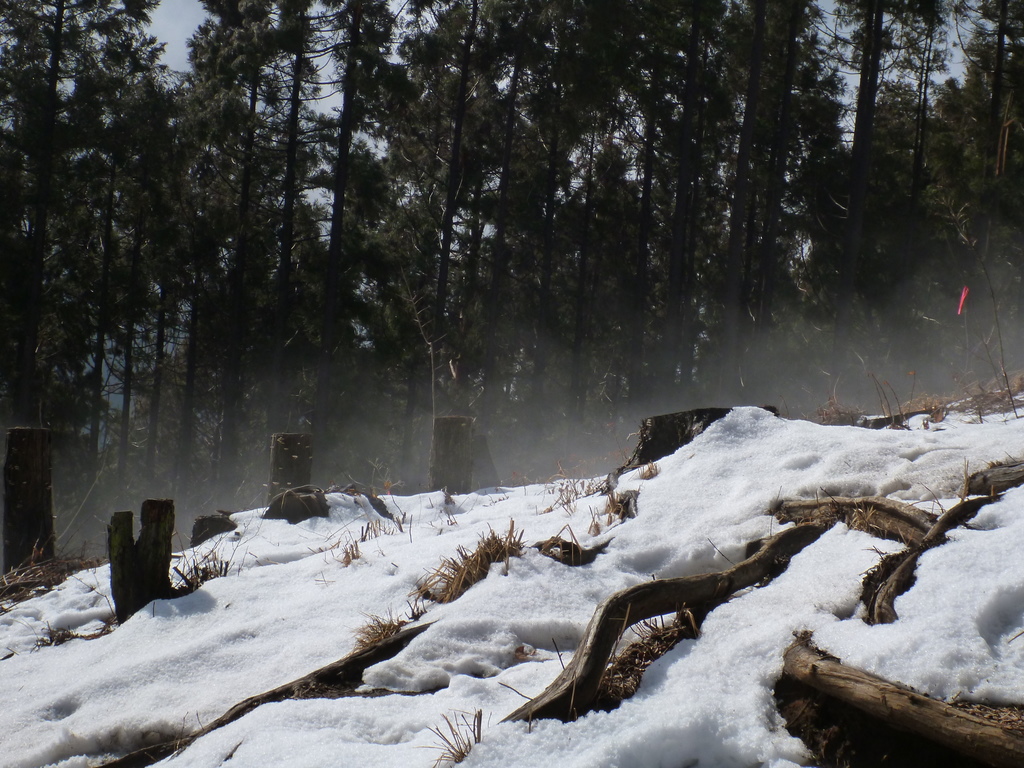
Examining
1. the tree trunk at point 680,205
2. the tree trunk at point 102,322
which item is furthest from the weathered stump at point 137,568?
the tree trunk at point 102,322

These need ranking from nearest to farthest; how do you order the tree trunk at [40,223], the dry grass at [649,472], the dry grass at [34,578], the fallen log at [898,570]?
the fallen log at [898,570], the dry grass at [649,472], the dry grass at [34,578], the tree trunk at [40,223]

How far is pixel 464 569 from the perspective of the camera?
3.36m

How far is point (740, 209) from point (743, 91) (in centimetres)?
779

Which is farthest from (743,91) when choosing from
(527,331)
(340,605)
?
(340,605)

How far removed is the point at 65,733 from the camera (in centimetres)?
279

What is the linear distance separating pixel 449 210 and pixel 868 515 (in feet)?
54.0

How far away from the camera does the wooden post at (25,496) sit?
596 centimetres

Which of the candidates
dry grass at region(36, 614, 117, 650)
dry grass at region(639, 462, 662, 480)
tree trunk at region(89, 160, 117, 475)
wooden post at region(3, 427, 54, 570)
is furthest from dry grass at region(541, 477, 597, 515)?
tree trunk at region(89, 160, 117, 475)

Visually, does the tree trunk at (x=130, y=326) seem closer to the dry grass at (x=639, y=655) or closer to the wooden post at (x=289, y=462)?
the wooden post at (x=289, y=462)

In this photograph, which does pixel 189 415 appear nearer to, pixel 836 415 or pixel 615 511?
pixel 836 415

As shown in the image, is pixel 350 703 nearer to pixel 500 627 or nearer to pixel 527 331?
pixel 500 627

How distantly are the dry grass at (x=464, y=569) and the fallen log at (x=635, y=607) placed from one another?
35.9 inches

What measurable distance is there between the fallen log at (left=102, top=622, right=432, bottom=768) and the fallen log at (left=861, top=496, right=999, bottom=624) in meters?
1.58

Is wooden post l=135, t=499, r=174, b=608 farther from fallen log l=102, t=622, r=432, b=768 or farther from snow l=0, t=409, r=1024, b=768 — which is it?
fallen log l=102, t=622, r=432, b=768
